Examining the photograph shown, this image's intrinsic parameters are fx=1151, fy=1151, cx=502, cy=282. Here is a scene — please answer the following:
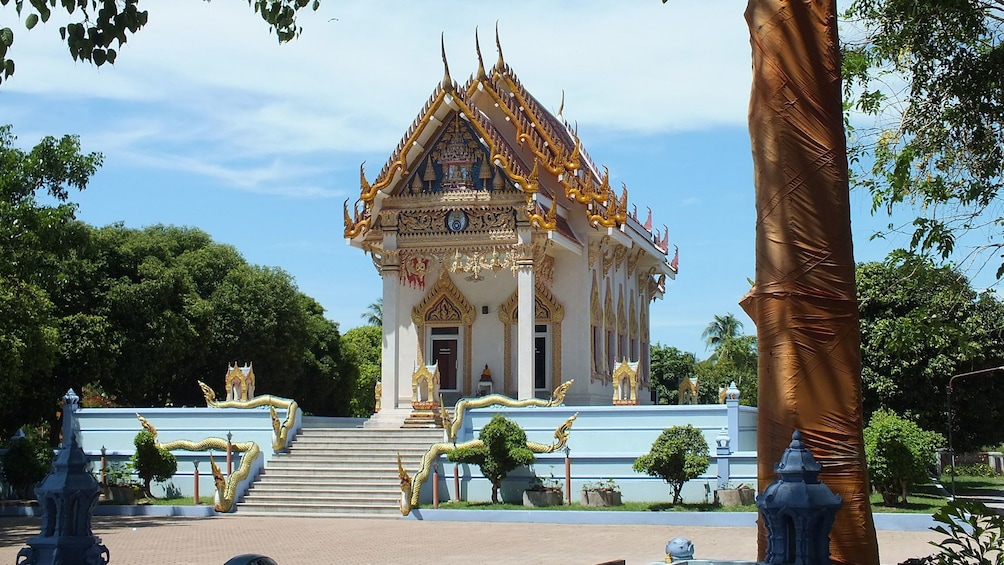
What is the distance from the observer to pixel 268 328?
3231cm

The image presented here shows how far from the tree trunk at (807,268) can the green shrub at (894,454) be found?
12.2 metres

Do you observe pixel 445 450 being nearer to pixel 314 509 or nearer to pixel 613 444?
pixel 314 509

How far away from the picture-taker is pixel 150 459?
758 inches

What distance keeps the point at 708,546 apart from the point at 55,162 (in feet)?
38.8

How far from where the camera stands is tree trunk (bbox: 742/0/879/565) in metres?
5.37

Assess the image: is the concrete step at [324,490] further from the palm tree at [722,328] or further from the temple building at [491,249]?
the palm tree at [722,328]

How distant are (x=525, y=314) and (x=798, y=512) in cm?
1632

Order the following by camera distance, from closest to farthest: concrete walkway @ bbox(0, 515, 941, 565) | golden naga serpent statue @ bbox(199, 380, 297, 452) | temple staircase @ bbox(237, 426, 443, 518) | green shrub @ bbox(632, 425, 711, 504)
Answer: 1. concrete walkway @ bbox(0, 515, 941, 565)
2. green shrub @ bbox(632, 425, 711, 504)
3. temple staircase @ bbox(237, 426, 443, 518)
4. golden naga serpent statue @ bbox(199, 380, 297, 452)

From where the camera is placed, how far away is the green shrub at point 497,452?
1758cm

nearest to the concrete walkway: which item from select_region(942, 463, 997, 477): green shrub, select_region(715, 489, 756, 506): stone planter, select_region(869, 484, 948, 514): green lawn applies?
select_region(715, 489, 756, 506): stone planter

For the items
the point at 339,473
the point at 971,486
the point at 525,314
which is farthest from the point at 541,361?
the point at 971,486

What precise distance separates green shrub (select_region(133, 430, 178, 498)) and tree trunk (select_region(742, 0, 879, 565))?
15443mm

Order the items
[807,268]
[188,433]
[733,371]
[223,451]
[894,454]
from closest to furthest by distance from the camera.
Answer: [807,268] → [894,454] → [223,451] → [188,433] → [733,371]

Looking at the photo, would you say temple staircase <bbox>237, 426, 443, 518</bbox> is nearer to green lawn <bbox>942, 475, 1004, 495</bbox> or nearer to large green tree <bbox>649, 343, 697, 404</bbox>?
green lawn <bbox>942, 475, 1004, 495</bbox>
